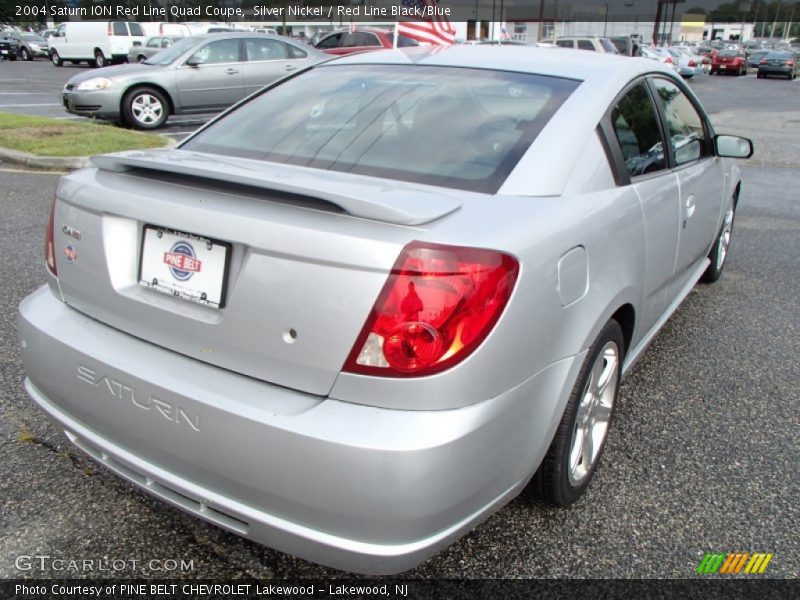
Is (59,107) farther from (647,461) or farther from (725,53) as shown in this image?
(725,53)

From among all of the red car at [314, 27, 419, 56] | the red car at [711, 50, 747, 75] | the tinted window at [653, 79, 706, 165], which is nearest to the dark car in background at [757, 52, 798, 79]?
the red car at [711, 50, 747, 75]

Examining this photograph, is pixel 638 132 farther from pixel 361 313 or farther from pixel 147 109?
pixel 147 109

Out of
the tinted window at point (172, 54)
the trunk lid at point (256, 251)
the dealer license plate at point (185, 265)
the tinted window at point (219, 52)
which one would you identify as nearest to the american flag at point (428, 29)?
the tinted window at point (219, 52)

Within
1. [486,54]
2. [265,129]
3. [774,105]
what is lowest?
[774,105]

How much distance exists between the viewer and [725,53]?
4038 centimetres

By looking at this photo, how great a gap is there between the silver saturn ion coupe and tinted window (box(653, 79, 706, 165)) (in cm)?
70

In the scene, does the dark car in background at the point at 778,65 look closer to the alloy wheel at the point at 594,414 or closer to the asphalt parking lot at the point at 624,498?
the asphalt parking lot at the point at 624,498

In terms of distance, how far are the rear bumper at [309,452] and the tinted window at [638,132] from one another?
102 centimetres

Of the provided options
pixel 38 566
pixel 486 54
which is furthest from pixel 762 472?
pixel 38 566

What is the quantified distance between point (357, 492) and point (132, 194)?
3.64 ft

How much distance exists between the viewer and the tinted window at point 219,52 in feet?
39.2

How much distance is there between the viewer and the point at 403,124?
2480 mm

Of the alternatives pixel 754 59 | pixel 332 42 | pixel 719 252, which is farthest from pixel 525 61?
pixel 754 59

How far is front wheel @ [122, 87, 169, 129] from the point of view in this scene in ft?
37.2
